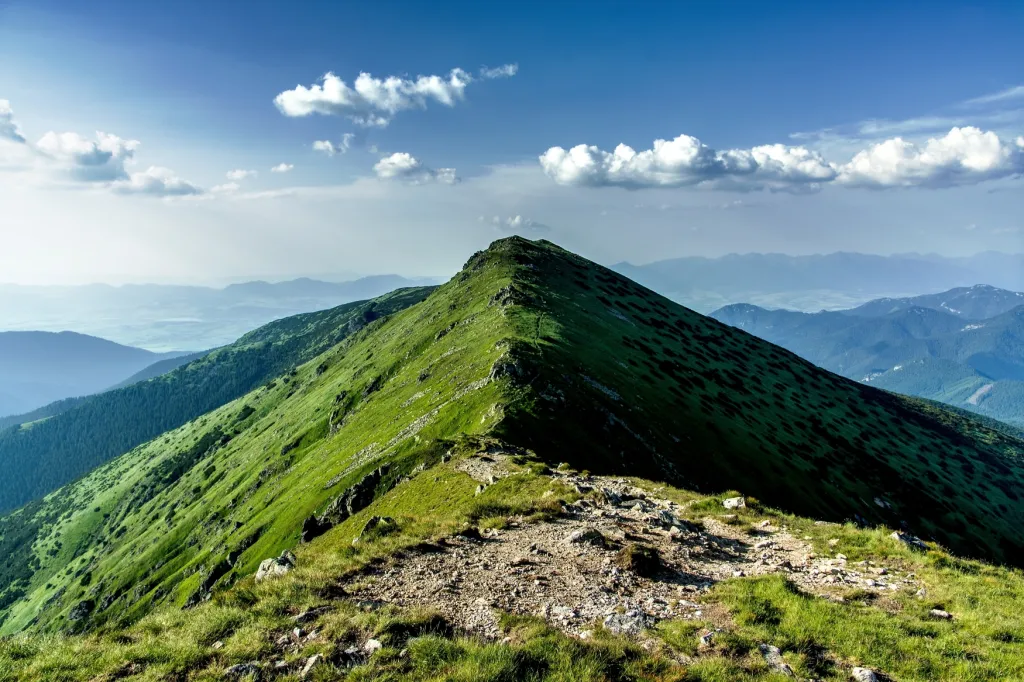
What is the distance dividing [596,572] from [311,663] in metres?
11.1

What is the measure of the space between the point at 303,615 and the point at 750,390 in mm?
134981

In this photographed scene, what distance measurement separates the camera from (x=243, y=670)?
45.3 feet

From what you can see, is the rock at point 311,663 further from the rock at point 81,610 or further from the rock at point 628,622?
the rock at point 81,610

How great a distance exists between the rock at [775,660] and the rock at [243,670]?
14397 mm

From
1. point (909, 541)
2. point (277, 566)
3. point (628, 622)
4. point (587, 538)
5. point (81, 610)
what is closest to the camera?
point (628, 622)

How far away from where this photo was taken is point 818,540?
23203 mm

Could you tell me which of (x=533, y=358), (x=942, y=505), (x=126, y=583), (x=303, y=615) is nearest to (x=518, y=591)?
(x=303, y=615)

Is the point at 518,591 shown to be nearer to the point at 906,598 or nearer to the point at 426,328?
the point at 906,598

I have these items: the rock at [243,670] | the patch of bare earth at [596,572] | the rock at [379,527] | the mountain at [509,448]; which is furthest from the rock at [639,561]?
the rock at [243,670]

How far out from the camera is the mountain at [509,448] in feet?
160

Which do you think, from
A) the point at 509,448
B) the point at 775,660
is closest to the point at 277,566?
the point at 775,660

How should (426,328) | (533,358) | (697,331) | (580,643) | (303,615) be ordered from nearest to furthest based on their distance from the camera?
(580,643) → (303,615) → (533,358) → (426,328) → (697,331)

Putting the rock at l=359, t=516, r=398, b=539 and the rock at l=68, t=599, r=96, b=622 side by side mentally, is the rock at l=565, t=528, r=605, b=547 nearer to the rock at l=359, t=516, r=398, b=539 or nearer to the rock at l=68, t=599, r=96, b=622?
the rock at l=359, t=516, r=398, b=539

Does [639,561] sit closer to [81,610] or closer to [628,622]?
[628,622]
